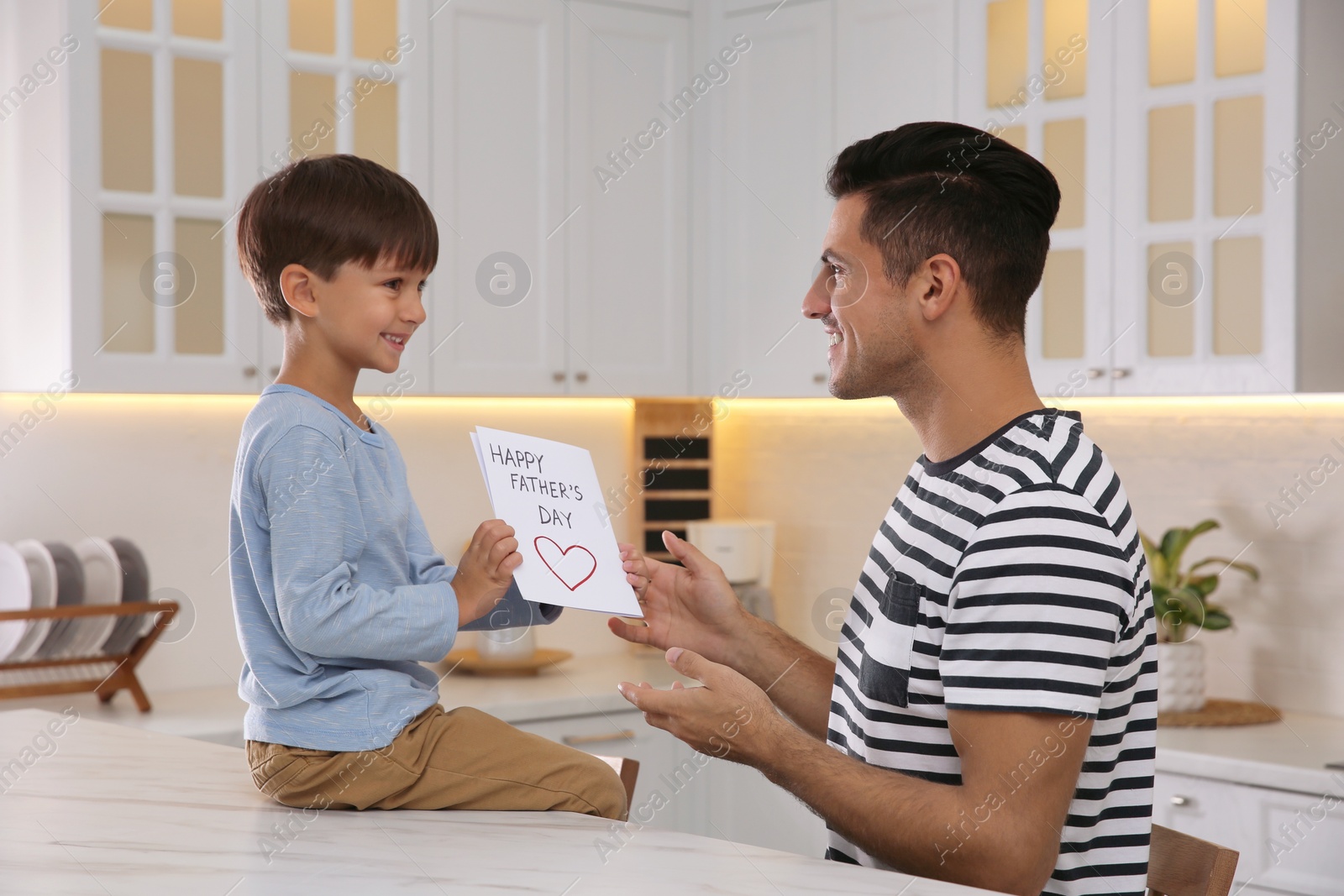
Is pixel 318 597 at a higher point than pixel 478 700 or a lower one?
higher

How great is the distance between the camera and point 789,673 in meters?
1.41

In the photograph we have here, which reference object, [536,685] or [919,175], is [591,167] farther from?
[919,175]

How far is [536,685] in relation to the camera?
2.94 m

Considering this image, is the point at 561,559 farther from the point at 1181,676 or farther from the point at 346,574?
the point at 1181,676

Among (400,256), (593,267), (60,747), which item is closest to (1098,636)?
(400,256)

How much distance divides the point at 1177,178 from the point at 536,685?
1.71 meters

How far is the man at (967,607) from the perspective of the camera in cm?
100

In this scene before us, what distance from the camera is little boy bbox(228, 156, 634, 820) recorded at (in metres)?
0.99

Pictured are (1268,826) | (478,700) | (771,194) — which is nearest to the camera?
(1268,826)

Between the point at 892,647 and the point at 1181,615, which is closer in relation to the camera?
the point at 892,647

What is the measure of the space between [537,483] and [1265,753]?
1.66 meters

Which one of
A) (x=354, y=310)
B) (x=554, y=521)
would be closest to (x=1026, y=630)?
(x=554, y=521)

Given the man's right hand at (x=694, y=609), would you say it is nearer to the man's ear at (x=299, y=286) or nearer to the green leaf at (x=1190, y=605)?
the man's ear at (x=299, y=286)

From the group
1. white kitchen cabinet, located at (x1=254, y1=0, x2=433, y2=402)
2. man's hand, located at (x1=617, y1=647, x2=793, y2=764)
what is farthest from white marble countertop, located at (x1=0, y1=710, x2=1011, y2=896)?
white kitchen cabinet, located at (x1=254, y1=0, x2=433, y2=402)
